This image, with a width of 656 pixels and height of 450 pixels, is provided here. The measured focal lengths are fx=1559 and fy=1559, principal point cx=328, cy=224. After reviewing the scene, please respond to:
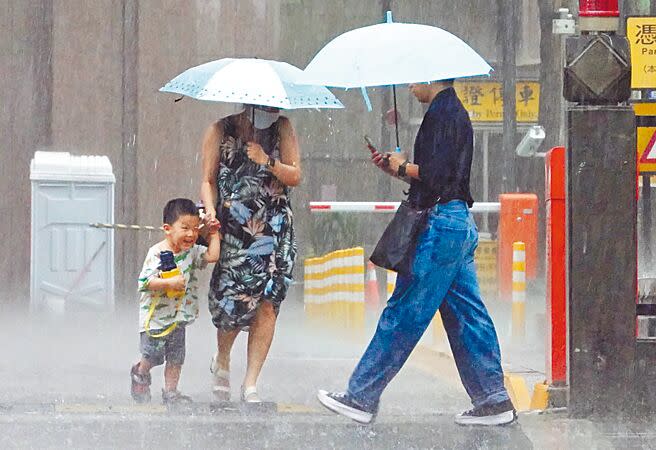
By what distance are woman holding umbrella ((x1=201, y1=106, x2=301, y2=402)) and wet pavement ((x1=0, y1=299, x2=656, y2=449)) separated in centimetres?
49

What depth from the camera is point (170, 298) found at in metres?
7.89

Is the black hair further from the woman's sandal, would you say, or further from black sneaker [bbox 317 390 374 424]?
black sneaker [bbox 317 390 374 424]

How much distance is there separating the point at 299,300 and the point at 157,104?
11.4 ft

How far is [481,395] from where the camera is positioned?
6.92 metres

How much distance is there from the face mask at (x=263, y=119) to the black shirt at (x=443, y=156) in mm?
1182

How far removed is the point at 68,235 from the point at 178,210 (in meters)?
7.83

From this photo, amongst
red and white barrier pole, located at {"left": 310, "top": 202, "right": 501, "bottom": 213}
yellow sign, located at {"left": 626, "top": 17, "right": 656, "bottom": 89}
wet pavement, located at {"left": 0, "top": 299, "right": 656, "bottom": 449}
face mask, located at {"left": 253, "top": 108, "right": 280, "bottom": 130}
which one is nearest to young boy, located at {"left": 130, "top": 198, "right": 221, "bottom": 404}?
wet pavement, located at {"left": 0, "top": 299, "right": 656, "bottom": 449}

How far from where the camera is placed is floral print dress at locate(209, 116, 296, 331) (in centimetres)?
776

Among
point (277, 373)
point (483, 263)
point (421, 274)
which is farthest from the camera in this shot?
point (483, 263)

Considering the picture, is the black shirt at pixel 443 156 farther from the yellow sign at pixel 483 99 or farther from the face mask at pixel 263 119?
the yellow sign at pixel 483 99

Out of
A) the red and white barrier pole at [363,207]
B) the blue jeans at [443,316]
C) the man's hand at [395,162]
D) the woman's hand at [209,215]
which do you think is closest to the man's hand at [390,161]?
the man's hand at [395,162]

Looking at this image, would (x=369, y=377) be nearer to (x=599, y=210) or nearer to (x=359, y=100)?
(x=599, y=210)

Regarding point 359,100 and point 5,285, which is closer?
point 5,285

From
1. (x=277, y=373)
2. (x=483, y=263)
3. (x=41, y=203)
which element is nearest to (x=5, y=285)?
(x=41, y=203)
